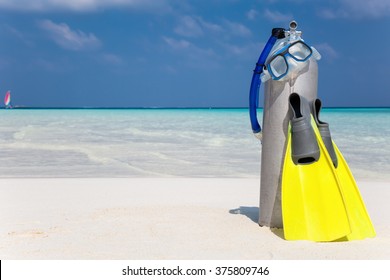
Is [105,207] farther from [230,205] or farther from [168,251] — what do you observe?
[168,251]

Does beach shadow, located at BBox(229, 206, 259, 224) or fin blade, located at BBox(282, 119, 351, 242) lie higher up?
fin blade, located at BBox(282, 119, 351, 242)

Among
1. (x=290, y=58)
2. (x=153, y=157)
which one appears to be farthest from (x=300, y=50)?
(x=153, y=157)

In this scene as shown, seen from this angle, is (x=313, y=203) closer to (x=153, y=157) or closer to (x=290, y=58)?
(x=290, y=58)

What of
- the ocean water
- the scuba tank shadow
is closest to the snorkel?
the scuba tank shadow

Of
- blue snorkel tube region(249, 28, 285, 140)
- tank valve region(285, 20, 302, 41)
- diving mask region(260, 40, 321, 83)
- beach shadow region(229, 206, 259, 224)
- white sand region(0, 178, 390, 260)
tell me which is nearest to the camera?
white sand region(0, 178, 390, 260)

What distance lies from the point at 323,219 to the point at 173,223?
3.81 feet

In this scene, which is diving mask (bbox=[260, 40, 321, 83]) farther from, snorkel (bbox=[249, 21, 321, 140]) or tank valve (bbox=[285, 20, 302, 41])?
tank valve (bbox=[285, 20, 302, 41])

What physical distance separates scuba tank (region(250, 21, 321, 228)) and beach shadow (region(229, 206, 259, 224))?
14.3 inches

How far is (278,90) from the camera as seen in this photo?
395cm

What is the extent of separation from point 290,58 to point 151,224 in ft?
5.14

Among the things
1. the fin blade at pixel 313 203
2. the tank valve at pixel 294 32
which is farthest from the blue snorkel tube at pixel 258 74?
the fin blade at pixel 313 203

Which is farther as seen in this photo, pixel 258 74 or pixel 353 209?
pixel 258 74

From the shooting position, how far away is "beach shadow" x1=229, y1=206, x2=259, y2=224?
451cm

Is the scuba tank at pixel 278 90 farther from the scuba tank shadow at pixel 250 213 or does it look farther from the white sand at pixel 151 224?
the white sand at pixel 151 224
